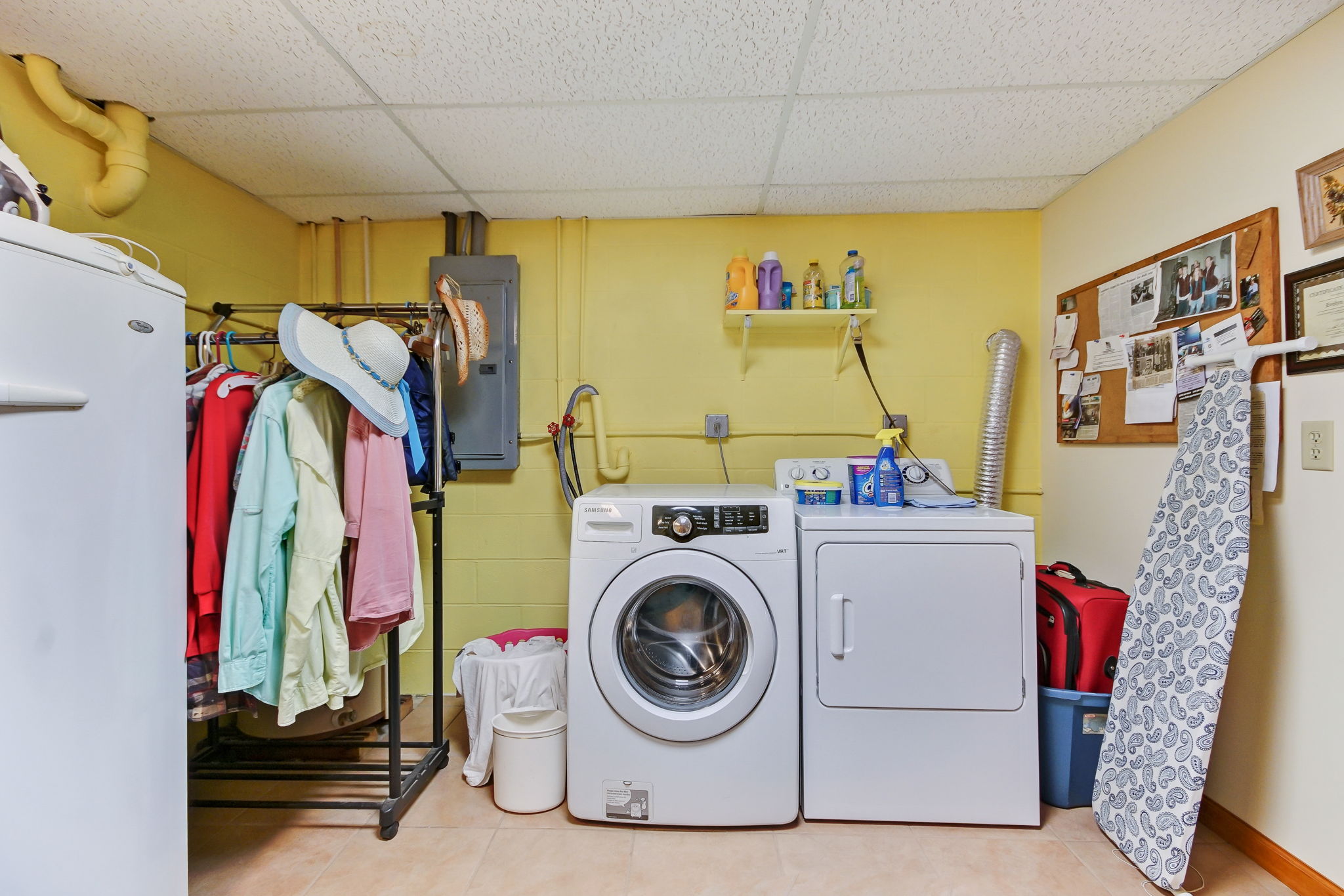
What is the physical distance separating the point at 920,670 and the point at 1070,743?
559mm

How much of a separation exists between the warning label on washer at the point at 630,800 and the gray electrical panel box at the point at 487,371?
1398mm

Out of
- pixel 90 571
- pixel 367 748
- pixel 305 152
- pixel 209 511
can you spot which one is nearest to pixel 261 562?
pixel 209 511

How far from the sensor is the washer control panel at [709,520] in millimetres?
1689

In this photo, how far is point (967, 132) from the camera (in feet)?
6.06

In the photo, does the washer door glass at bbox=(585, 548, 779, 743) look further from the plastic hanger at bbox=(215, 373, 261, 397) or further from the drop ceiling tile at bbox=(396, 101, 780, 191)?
the drop ceiling tile at bbox=(396, 101, 780, 191)

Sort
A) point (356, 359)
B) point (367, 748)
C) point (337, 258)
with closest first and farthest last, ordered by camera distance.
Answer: point (356, 359)
point (367, 748)
point (337, 258)

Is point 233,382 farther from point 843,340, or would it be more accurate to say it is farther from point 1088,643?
point 1088,643

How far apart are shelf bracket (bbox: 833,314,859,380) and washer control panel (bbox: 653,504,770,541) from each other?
0.98 m

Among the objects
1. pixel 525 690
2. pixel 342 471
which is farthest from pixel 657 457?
pixel 342 471

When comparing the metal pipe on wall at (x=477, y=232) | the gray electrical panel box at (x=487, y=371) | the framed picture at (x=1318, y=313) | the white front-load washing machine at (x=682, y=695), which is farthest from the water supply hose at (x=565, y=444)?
the framed picture at (x=1318, y=313)

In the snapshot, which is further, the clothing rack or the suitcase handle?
the suitcase handle

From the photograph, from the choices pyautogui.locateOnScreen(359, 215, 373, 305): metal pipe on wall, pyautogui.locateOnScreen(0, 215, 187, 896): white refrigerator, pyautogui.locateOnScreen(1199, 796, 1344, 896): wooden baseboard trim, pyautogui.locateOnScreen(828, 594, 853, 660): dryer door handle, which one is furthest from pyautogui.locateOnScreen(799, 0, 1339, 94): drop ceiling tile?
pyautogui.locateOnScreen(1199, 796, 1344, 896): wooden baseboard trim

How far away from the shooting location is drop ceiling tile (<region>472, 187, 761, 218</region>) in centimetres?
229

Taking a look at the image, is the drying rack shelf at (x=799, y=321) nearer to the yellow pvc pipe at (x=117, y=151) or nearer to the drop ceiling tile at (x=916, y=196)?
the drop ceiling tile at (x=916, y=196)
